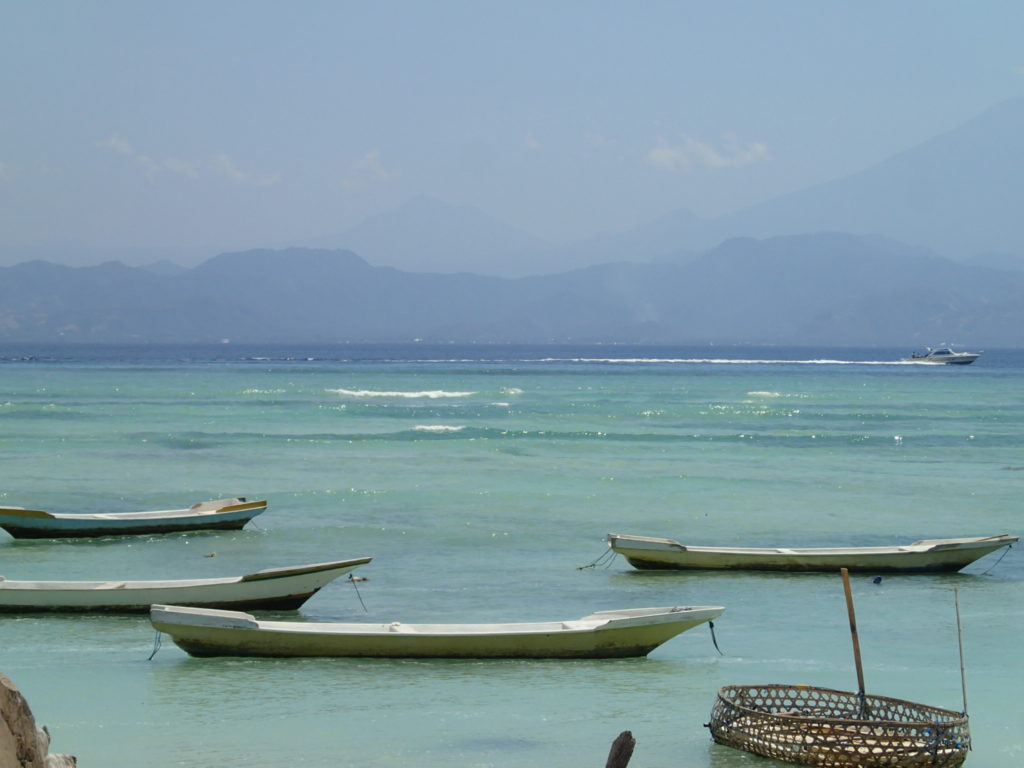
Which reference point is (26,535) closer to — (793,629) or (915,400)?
(793,629)

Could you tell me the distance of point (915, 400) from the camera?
70.6 metres

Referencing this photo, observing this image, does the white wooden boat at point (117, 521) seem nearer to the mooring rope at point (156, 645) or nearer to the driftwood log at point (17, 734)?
the mooring rope at point (156, 645)

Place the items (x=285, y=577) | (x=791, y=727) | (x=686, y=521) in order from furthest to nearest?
(x=686, y=521) < (x=285, y=577) < (x=791, y=727)

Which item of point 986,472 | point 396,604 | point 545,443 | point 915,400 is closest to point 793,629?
point 396,604

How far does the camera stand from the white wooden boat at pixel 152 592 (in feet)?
50.3

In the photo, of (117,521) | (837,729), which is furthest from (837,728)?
(117,521)

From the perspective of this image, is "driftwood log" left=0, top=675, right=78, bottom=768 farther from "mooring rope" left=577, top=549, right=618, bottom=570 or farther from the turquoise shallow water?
"mooring rope" left=577, top=549, right=618, bottom=570

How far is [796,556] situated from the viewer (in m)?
19.0

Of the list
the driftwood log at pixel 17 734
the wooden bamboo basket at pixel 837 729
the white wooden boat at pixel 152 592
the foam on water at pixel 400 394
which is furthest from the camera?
the foam on water at pixel 400 394

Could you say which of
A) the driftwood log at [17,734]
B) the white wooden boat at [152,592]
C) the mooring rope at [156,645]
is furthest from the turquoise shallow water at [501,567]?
the driftwood log at [17,734]

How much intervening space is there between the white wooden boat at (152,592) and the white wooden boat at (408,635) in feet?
5.67

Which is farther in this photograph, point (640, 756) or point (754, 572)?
point (754, 572)

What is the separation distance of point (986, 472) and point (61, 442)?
91.8ft

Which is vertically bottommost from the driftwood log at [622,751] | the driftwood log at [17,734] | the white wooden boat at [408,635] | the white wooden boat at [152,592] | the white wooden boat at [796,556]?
the white wooden boat at [796,556]
